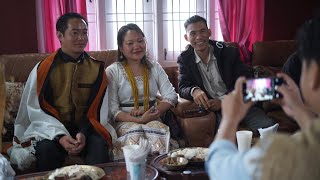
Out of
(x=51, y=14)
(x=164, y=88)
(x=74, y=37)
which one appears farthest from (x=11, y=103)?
(x=51, y=14)

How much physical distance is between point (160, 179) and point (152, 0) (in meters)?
2.52

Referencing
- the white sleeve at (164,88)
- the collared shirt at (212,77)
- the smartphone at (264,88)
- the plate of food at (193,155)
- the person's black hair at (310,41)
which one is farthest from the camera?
the collared shirt at (212,77)

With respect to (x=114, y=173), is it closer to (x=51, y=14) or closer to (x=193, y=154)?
(x=193, y=154)

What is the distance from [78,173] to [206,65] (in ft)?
5.10

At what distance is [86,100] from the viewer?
2.62 m

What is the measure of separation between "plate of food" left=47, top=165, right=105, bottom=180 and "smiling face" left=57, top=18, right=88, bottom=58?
99 cm

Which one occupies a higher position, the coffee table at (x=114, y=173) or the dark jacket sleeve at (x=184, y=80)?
the dark jacket sleeve at (x=184, y=80)

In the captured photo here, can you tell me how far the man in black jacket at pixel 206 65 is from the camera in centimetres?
295

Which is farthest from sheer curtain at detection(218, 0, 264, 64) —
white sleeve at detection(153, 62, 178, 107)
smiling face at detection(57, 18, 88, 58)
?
smiling face at detection(57, 18, 88, 58)

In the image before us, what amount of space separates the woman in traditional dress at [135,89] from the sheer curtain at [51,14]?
3.28 feet

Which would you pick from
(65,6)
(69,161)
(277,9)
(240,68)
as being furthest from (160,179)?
(277,9)

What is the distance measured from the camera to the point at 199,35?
293 cm

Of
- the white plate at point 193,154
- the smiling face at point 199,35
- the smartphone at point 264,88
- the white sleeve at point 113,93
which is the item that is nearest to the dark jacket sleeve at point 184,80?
the smiling face at point 199,35

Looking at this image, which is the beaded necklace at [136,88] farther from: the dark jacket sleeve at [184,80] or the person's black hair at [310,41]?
the person's black hair at [310,41]
